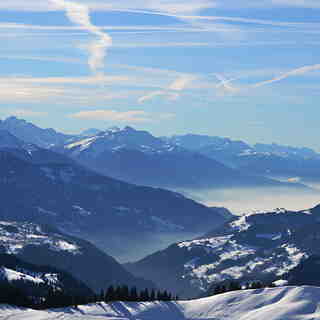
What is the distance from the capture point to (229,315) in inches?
7539

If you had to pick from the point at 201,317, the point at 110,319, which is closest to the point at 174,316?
the point at 201,317

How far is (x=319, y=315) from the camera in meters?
180

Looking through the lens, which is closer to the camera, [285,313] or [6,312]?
[285,313]

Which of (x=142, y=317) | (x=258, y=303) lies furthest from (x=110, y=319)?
(x=258, y=303)

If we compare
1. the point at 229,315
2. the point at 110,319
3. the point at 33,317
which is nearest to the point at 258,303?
the point at 229,315

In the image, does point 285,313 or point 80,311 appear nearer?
point 285,313

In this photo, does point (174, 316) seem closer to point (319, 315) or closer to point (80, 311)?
point (80, 311)

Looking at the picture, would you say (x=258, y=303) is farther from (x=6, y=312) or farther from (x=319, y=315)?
(x=6, y=312)

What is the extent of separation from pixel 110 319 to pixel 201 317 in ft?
85.6

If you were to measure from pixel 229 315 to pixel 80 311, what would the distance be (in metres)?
40.2

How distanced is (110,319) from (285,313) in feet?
145

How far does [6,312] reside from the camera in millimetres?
199000

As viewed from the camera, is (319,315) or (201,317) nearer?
(319,315)

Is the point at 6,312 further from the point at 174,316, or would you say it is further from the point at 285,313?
the point at 285,313
